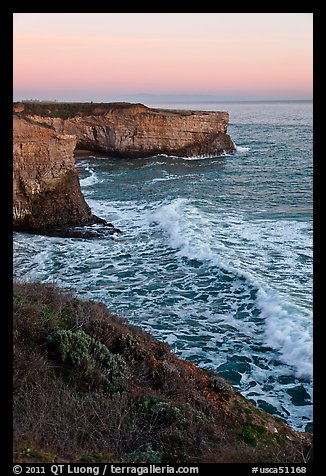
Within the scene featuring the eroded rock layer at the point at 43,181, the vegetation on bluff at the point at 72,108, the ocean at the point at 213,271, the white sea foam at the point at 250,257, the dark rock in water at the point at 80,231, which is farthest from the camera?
the vegetation on bluff at the point at 72,108

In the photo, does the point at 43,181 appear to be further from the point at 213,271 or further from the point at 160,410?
the point at 160,410


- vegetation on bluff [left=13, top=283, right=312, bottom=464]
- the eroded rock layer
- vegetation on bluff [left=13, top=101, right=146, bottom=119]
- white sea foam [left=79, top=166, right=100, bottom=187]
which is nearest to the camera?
vegetation on bluff [left=13, top=283, right=312, bottom=464]

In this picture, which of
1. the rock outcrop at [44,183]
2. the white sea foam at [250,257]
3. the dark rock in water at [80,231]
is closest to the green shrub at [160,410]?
the white sea foam at [250,257]

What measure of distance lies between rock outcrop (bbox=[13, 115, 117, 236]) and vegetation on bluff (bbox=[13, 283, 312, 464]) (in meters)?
10.5

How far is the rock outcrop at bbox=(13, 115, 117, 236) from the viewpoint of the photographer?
18625mm

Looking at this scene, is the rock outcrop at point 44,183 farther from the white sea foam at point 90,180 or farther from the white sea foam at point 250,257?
the white sea foam at point 90,180

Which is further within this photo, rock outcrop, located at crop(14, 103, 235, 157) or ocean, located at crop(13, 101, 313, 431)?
rock outcrop, located at crop(14, 103, 235, 157)

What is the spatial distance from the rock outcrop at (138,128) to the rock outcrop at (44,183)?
20.9 m

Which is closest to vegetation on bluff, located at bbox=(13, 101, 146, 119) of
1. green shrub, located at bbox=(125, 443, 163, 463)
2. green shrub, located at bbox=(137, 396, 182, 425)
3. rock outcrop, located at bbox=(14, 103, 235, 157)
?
rock outcrop, located at bbox=(14, 103, 235, 157)

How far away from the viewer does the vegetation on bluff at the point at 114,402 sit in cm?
546

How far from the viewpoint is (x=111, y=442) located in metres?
5.64

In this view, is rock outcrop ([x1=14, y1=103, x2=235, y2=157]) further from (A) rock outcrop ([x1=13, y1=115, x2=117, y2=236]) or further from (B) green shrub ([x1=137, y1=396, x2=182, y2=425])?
(B) green shrub ([x1=137, y1=396, x2=182, y2=425])
